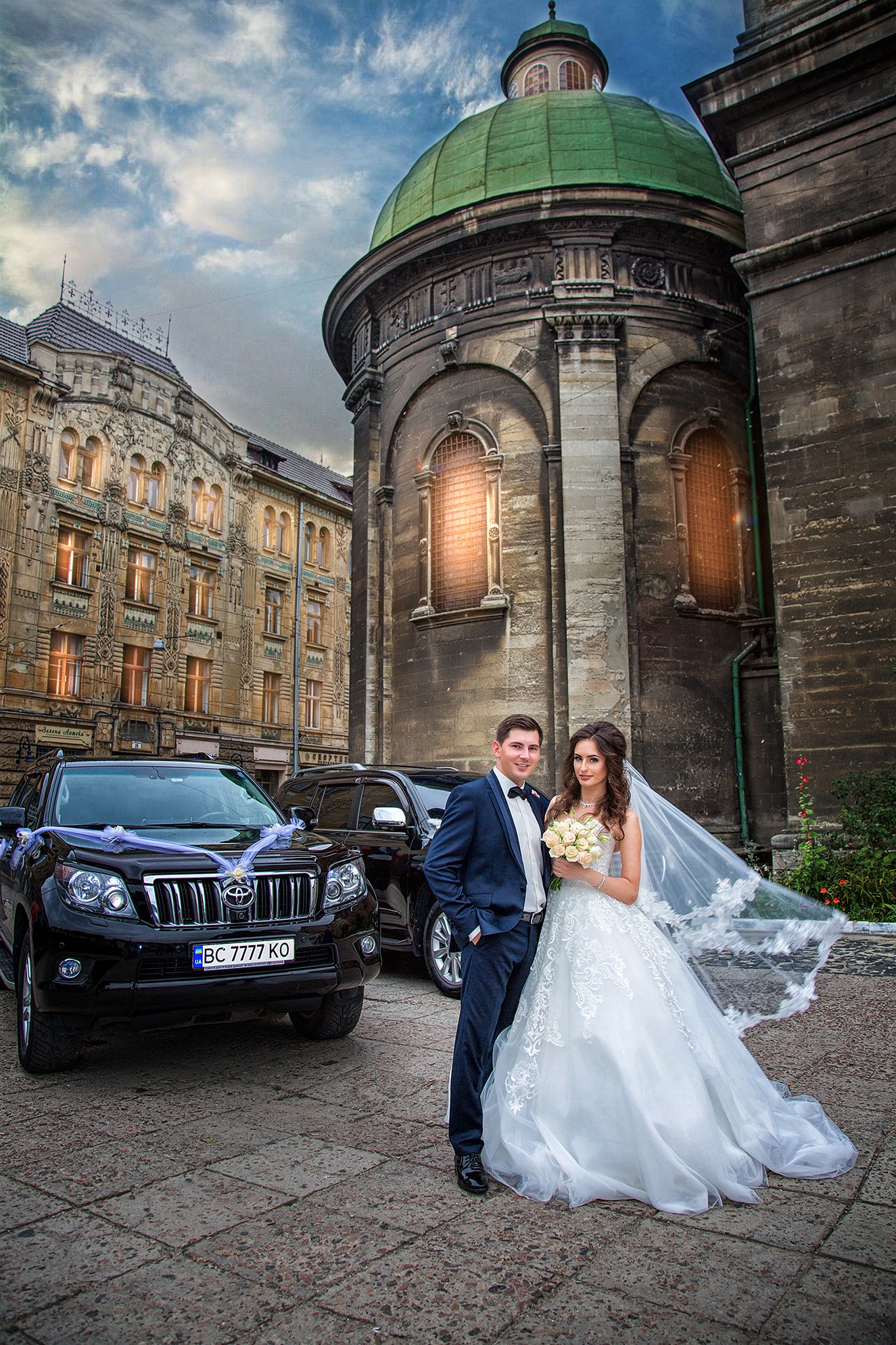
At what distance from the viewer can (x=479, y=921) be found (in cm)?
381

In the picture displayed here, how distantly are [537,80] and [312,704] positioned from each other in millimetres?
25722

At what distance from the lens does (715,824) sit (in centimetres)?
1630

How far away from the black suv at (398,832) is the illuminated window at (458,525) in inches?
325

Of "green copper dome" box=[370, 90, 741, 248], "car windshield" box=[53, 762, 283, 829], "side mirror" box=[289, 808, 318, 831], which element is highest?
"green copper dome" box=[370, 90, 741, 248]

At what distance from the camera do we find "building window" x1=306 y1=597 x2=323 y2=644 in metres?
41.8

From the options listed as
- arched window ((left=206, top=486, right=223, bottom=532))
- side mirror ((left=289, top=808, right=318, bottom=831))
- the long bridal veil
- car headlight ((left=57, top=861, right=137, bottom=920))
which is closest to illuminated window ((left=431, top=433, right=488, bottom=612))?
side mirror ((left=289, top=808, right=318, bottom=831))

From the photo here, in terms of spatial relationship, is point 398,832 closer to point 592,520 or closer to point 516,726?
point 516,726

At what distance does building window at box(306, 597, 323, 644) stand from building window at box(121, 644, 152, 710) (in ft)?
29.3

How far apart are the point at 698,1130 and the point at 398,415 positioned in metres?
17.7

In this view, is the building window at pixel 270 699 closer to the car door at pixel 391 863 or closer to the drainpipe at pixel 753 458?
the drainpipe at pixel 753 458

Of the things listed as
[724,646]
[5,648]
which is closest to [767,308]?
[724,646]

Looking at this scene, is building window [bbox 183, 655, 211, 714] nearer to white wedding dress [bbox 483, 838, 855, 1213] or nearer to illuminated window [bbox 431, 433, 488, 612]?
illuminated window [bbox 431, 433, 488, 612]

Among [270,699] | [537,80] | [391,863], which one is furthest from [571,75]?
[270,699]

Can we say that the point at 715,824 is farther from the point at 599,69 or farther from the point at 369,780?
the point at 599,69
